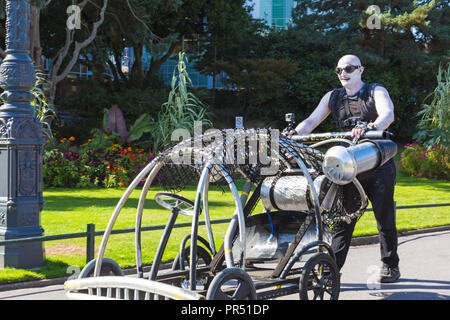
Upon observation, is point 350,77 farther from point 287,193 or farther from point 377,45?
point 377,45

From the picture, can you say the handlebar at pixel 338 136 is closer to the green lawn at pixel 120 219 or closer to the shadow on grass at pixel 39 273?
the green lawn at pixel 120 219

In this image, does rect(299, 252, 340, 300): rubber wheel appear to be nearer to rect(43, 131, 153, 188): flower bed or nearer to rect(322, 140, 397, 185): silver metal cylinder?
rect(322, 140, 397, 185): silver metal cylinder

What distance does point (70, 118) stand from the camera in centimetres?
2412

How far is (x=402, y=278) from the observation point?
658cm

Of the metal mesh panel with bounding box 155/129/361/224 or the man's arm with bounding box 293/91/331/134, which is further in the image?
the man's arm with bounding box 293/91/331/134

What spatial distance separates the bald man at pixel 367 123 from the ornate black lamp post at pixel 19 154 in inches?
129

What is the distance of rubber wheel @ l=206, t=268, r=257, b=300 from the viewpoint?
381 cm

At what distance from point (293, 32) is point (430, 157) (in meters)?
14.4

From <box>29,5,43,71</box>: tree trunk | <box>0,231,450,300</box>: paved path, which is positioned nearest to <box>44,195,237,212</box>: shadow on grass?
<box>0,231,450,300</box>: paved path

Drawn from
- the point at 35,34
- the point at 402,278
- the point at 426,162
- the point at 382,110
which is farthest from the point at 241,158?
the point at 426,162

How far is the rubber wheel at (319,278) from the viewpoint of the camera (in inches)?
178

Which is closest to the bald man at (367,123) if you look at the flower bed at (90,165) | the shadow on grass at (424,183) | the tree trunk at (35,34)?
the flower bed at (90,165)

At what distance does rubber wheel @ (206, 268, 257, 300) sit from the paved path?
5.46ft

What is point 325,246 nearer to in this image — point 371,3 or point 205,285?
point 205,285
